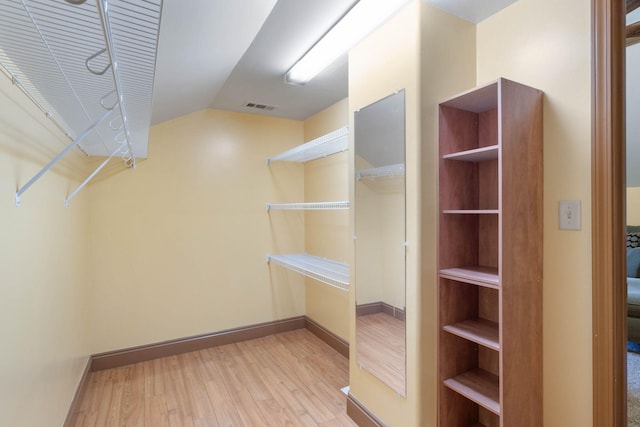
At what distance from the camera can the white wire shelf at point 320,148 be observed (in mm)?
2184

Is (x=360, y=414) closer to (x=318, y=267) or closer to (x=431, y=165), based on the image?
(x=318, y=267)

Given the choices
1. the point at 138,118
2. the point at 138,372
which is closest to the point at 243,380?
the point at 138,372

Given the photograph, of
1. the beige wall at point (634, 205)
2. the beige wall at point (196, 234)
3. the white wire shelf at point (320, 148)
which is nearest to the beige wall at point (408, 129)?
the white wire shelf at point (320, 148)

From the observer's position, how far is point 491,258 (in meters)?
1.61

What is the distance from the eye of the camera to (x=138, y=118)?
1719 millimetres

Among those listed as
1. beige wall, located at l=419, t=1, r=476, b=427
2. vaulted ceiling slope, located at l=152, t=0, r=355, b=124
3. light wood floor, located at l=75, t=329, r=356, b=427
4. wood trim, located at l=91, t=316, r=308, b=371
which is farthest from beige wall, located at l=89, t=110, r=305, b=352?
beige wall, located at l=419, t=1, r=476, b=427

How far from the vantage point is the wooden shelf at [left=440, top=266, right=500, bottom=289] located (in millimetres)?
1317

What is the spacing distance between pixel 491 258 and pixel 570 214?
0.41m

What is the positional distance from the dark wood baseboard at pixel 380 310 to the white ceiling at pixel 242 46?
1.55 meters

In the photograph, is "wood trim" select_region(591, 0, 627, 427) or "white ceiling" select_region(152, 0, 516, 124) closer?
"wood trim" select_region(591, 0, 627, 427)

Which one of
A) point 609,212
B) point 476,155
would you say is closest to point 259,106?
point 476,155

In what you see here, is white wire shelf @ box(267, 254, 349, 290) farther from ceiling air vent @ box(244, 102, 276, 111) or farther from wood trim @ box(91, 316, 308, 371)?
ceiling air vent @ box(244, 102, 276, 111)

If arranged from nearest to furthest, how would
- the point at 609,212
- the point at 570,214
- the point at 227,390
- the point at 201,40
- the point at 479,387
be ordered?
the point at 609,212
the point at 570,214
the point at 479,387
the point at 201,40
the point at 227,390

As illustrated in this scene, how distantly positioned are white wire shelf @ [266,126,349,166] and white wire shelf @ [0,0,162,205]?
114 cm
